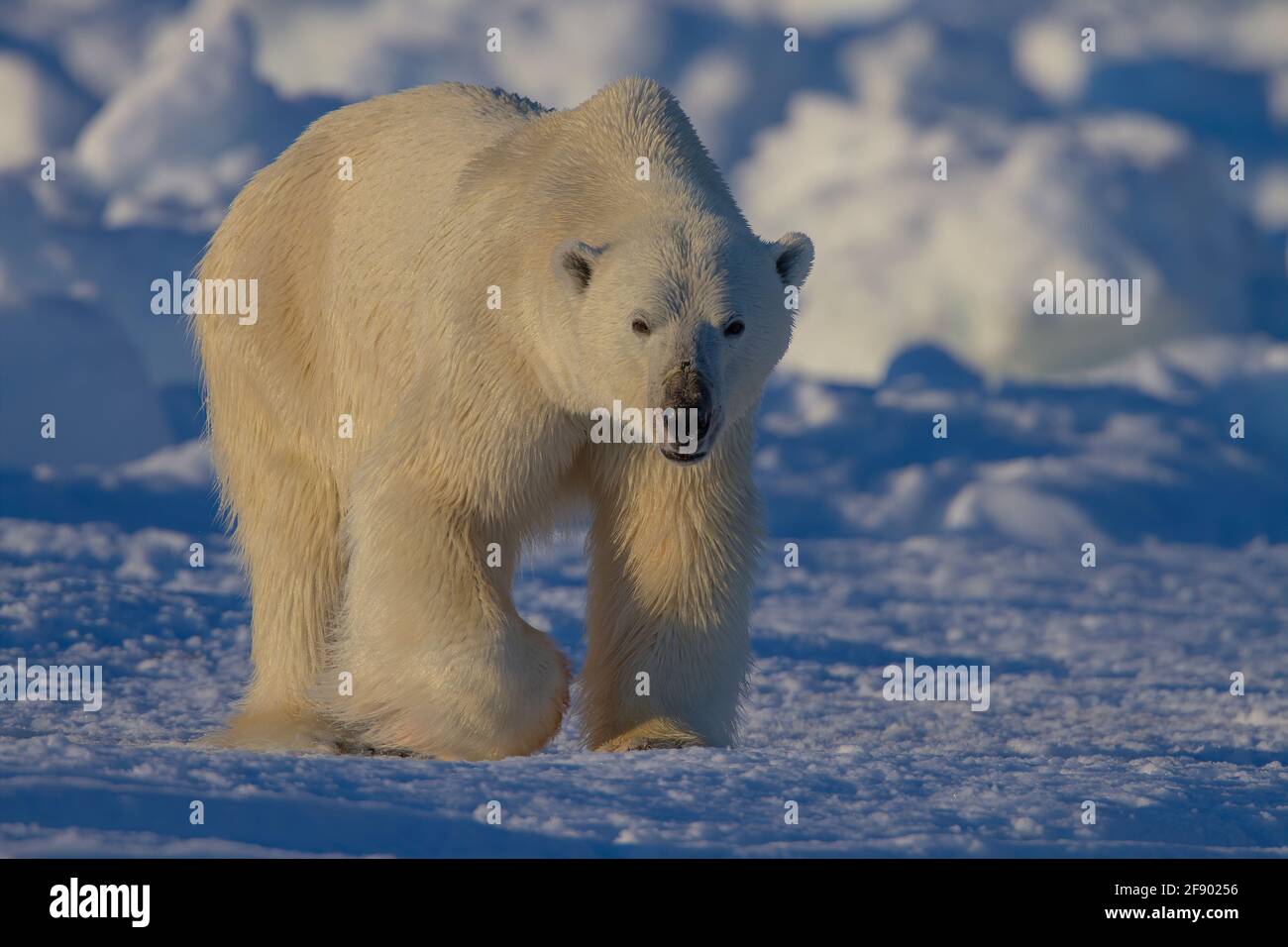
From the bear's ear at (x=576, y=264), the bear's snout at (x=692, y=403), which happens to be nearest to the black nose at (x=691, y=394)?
the bear's snout at (x=692, y=403)

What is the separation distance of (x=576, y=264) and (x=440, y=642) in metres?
1.26

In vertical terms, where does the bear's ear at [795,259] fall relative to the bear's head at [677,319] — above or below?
above

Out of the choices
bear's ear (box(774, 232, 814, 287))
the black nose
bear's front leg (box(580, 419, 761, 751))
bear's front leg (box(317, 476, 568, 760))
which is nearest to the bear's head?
the black nose

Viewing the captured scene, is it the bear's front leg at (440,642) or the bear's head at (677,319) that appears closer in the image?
the bear's head at (677,319)

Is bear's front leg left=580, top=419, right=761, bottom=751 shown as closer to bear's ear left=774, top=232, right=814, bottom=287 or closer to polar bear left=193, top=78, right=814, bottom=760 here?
polar bear left=193, top=78, right=814, bottom=760

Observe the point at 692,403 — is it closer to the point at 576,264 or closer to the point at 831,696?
the point at 576,264

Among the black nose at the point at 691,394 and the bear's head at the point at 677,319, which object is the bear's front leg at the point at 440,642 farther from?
the black nose at the point at 691,394

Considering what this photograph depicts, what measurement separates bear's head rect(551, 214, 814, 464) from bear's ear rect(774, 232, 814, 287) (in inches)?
5.8

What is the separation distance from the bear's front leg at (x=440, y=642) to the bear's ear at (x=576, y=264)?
0.87 m

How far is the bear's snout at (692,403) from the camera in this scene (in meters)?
4.80

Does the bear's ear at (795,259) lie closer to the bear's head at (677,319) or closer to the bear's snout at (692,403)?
the bear's head at (677,319)

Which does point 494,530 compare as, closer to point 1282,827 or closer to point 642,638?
point 642,638

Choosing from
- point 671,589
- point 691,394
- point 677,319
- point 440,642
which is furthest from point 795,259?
point 440,642

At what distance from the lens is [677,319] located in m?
4.94
